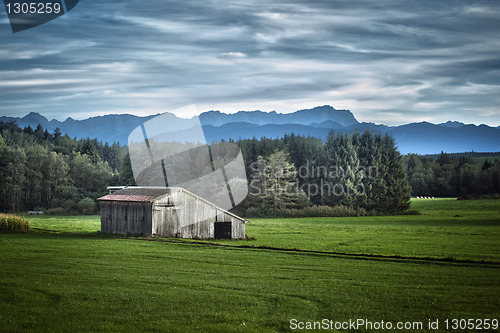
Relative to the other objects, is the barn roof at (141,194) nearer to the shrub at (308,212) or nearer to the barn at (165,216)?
the barn at (165,216)

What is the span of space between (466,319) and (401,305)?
7.97 ft

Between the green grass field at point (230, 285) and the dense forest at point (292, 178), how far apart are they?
5319 centimetres

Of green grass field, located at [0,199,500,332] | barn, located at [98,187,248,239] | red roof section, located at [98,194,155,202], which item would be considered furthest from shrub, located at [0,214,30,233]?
red roof section, located at [98,194,155,202]

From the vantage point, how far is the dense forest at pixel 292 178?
91.8m

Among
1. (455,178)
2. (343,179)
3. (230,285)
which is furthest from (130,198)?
(455,178)

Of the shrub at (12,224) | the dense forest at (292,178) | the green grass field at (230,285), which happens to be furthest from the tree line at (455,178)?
the shrub at (12,224)

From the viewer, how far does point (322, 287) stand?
2112cm

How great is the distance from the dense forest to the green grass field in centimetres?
5319

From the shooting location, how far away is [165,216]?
4559 centimetres

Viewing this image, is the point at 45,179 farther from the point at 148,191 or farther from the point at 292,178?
the point at 148,191

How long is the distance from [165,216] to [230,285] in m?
25.4

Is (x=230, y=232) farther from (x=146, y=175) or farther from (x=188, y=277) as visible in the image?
(x=146, y=175)

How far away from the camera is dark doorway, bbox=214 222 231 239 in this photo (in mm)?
49147

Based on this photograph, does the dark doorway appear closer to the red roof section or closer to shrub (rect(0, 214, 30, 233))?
the red roof section
